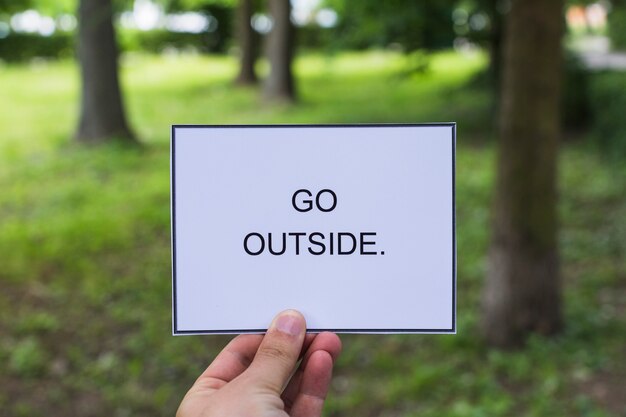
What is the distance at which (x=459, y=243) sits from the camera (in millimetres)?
6973

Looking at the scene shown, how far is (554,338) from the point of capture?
4.98m

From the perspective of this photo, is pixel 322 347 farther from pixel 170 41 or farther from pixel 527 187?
pixel 170 41

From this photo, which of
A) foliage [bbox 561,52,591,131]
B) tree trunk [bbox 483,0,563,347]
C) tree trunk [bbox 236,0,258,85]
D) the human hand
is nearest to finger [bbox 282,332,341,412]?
the human hand

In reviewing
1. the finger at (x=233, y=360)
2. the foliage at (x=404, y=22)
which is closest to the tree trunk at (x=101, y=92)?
the foliage at (x=404, y=22)

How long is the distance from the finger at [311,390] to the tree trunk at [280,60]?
14.2 m

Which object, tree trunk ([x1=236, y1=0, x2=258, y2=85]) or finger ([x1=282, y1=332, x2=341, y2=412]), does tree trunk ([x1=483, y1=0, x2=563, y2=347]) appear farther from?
tree trunk ([x1=236, y1=0, x2=258, y2=85])

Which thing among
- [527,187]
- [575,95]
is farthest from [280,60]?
[527,187]

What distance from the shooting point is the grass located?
4.38 meters

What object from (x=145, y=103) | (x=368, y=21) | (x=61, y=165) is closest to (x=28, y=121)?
(x=145, y=103)

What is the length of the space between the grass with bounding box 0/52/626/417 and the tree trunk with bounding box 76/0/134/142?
361 millimetres

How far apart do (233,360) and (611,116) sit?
6582 mm

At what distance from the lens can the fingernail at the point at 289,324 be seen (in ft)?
4.32

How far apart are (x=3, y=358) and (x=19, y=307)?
33.3 inches

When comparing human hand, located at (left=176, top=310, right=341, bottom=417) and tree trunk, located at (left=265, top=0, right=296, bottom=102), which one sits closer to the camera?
human hand, located at (left=176, top=310, right=341, bottom=417)
